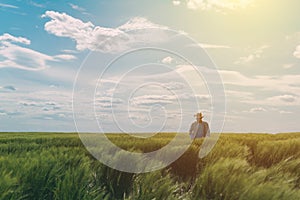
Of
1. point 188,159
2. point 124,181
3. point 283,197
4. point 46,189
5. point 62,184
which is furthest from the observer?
point 188,159

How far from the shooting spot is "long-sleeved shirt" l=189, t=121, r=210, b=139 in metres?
12.1

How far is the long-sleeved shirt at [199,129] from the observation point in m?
12.1

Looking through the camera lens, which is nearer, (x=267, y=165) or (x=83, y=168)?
(x=83, y=168)

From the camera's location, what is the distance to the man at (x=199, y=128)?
39.9 feet

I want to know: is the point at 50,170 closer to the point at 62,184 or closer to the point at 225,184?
the point at 62,184

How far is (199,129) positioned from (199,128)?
1.2 inches

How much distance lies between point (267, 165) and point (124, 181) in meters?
3.23

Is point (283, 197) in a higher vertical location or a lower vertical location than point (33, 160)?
lower

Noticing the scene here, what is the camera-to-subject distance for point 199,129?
12180mm

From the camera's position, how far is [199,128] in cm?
1218

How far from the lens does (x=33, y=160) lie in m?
3.26

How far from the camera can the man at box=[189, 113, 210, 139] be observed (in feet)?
39.9

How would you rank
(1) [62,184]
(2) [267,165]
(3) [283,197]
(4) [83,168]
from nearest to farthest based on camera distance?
(3) [283,197]
(1) [62,184]
(4) [83,168]
(2) [267,165]

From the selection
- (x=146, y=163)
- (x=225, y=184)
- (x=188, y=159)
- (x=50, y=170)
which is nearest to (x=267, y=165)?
(x=188, y=159)
